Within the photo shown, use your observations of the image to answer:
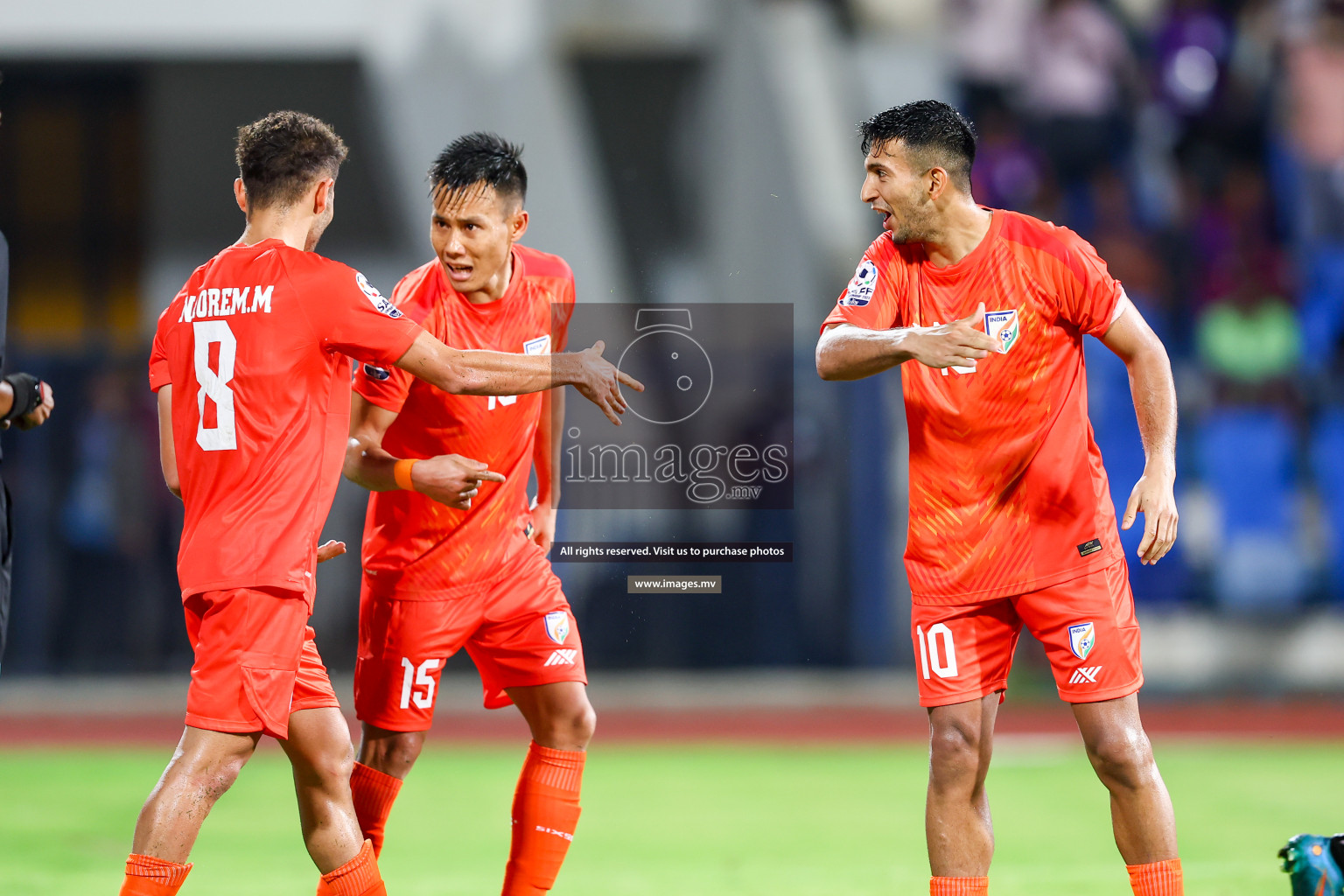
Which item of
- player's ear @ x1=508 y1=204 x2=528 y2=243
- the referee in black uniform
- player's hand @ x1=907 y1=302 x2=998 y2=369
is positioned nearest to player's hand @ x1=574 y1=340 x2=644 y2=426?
player's ear @ x1=508 y1=204 x2=528 y2=243

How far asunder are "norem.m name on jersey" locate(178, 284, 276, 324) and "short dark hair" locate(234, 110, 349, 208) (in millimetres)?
275

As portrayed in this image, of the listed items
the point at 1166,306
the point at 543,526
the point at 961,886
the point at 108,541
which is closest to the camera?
the point at 961,886

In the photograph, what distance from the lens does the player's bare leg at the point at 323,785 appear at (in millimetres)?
4230

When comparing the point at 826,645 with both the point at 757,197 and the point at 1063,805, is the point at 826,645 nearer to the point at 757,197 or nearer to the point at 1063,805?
the point at 1063,805

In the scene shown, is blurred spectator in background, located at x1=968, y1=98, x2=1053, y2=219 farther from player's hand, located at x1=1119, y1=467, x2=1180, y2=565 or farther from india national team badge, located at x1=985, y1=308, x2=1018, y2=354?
player's hand, located at x1=1119, y1=467, x2=1180, y2=565

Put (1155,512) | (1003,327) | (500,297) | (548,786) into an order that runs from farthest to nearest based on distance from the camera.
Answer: (500,297), (548,786), (1003,327), (1155,512)

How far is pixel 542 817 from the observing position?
4785 mm

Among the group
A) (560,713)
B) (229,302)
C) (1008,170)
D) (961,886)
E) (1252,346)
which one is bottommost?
(961,886)

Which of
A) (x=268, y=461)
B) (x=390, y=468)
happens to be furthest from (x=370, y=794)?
(x=268, y=461)

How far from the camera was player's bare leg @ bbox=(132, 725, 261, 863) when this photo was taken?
3.86 meters

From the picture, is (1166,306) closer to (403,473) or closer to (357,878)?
(403,473)

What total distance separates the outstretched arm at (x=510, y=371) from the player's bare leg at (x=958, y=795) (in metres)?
1.36

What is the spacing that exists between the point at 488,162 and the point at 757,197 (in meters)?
7.51

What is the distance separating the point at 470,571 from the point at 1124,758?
2.09 metres
